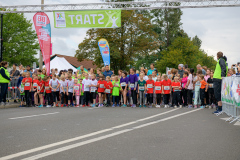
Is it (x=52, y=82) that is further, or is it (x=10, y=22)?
(x=10, y=22)

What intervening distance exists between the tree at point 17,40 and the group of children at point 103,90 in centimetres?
4428

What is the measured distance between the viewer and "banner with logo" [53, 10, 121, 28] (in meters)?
21.4

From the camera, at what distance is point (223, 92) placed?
12.9 meters

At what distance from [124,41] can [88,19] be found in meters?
28.1

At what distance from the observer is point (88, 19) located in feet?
70.7

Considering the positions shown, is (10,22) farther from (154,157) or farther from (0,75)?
(154,157)

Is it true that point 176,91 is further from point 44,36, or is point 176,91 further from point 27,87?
point 44,36

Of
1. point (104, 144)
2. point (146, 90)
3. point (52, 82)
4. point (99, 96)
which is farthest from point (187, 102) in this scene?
point (104, 144)

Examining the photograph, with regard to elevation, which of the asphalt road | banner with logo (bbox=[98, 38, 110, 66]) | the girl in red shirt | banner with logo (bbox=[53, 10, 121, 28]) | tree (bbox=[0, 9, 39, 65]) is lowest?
the asphalt road

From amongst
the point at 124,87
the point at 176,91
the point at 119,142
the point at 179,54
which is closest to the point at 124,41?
the point at 179,54

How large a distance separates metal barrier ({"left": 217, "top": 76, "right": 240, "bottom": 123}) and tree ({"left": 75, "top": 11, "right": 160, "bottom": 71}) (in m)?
35.3

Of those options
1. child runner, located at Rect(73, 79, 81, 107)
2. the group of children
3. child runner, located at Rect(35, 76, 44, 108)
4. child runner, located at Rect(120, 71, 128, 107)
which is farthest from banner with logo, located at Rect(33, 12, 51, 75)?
child runner, located at Rect(120, 71, 128, 107)

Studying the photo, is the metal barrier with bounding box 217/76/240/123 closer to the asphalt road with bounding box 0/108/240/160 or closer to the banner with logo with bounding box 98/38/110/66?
the asphalt road with bounding box 0/108/240/160

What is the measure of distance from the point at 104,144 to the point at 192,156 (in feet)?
5.72
